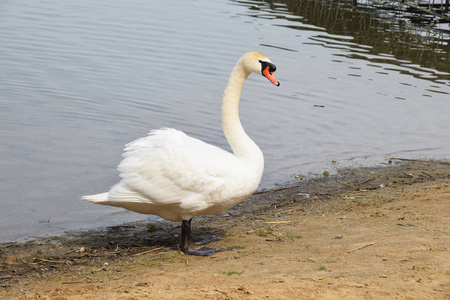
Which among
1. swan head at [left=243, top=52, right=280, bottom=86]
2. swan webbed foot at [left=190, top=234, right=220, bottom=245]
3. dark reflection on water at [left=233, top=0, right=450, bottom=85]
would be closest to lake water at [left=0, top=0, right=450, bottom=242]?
dark reflection on water at [left=233, top=0, right=450, bottom=85]

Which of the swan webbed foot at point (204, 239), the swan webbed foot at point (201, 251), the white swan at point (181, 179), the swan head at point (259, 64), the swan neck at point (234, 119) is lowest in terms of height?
the swan webbed foot at point (204, 239)

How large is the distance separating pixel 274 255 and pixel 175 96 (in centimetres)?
779

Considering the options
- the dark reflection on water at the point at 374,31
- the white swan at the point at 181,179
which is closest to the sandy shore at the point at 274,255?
the white swan at the point at 181,179

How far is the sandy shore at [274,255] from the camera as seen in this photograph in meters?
4.36

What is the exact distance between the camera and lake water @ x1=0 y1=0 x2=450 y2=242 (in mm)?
8742

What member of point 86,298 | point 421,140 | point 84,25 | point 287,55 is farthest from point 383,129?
point 84,25

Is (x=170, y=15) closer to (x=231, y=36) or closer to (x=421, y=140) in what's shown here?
(x=231, y=36)

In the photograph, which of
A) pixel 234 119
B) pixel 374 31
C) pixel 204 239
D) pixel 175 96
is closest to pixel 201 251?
pixel 204 239

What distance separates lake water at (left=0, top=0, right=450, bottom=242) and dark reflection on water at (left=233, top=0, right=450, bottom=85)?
124 millimetres

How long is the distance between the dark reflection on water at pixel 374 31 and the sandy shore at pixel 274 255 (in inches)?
407

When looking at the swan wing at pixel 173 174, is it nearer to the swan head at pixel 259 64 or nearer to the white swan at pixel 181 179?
the white swan at pixel 181 179

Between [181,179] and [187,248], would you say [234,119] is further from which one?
[187,248]

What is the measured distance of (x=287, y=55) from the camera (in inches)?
695

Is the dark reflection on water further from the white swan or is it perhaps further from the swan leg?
the swan leg
